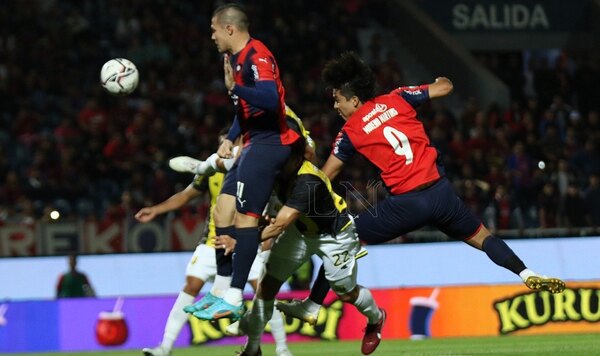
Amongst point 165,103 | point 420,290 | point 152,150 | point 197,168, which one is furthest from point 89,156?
point 197,168

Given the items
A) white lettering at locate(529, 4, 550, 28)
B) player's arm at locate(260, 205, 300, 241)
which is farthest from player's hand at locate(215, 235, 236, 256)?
white lettering at locate(529, 4, 550, 28)

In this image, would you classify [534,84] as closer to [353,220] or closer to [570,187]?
[570,187]

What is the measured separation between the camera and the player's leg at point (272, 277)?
927 cm

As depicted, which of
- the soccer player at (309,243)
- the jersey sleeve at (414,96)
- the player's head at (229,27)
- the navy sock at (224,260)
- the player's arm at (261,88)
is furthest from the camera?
the jersey sleeve at (414,96)

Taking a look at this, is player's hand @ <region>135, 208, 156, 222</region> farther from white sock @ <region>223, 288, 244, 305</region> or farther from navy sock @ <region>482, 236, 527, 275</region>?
navy sock @ <region>482, 236, 527, 275</region>

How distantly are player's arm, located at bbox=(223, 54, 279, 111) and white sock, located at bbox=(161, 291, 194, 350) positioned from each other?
3054 mm

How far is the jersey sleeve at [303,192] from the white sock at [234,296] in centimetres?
72

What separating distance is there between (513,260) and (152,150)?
1043cm

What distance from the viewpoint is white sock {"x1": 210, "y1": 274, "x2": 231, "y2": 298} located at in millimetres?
9016

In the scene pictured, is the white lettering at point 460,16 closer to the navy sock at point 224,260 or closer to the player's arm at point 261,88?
the navy sock at point 224,260

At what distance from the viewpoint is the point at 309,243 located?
928 cm

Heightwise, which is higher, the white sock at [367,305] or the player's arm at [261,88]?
the player's arm at [261,88]

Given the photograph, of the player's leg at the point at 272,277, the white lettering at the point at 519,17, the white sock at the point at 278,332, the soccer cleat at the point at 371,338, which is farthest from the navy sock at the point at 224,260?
the white lettering at the point at 519,17

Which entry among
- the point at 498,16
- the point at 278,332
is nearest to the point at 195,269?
the point at 278,332
